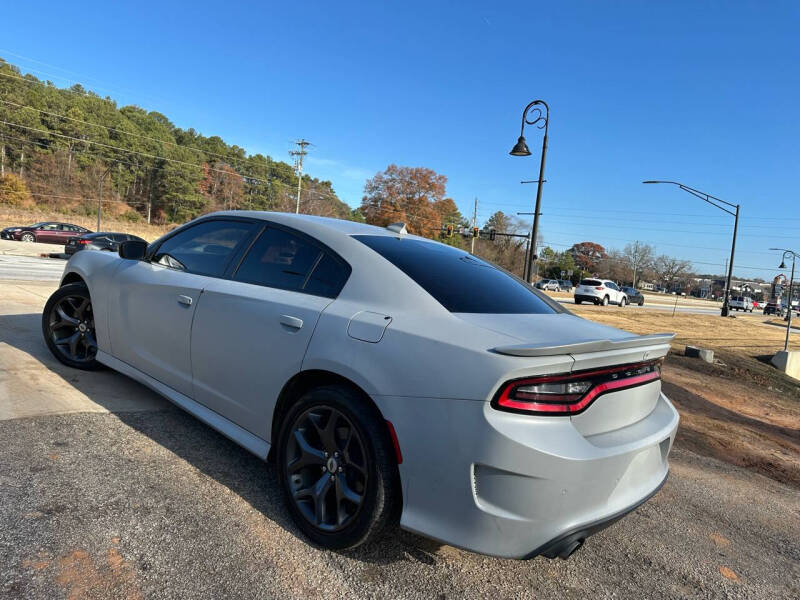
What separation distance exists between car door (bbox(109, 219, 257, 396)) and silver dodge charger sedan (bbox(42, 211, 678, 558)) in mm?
18

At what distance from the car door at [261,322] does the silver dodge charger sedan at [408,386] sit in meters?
0.01

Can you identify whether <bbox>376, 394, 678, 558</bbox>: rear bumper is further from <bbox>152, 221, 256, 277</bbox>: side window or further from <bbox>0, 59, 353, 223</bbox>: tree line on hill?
<bbox>0, 59, 353, 223</bbox>: tree line on hill

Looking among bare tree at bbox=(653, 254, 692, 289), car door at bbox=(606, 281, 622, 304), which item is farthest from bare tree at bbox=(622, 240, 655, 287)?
car door at bbox=(606, 281, 622, 304)

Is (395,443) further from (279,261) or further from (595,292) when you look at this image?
(595,292)

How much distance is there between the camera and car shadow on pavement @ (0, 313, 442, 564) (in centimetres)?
234

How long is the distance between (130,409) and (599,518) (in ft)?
10.5

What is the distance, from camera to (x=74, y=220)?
6216 cm

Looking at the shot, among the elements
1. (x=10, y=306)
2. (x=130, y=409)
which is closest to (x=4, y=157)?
(x=10, y=306)

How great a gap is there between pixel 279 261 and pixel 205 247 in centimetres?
86

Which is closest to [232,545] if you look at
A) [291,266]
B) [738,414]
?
[291,266]

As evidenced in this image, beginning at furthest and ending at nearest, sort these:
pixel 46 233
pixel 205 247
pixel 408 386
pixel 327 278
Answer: pixel 46 233 < pixel 205 247 < pixel 327 278 < pixel 408 386

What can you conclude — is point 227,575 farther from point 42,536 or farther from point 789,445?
point 789,445

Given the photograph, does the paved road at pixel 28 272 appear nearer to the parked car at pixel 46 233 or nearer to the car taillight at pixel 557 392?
the car taillight at pixel 557 392

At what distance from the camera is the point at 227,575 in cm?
199
